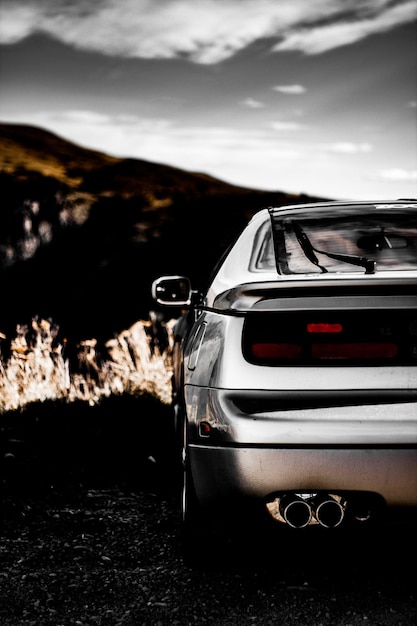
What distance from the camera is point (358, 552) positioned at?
3359mm

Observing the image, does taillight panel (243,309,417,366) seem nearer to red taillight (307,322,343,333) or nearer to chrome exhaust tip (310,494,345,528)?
red taillight (307,322,343,333)

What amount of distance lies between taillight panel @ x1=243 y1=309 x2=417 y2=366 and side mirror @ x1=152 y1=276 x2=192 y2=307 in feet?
5.00

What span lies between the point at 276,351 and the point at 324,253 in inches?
31.2

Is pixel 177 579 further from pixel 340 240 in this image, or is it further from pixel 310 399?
pixel 340 240

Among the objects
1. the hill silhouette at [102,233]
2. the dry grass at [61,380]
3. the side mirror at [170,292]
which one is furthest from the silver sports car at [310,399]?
the hill silhouette at [102,233]

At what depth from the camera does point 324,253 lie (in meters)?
3.38

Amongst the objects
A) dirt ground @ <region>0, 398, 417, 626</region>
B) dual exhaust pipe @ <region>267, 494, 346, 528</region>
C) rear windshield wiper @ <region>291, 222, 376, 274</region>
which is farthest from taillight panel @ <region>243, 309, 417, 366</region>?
dirt ground @ <region>0, 398, 417, 626</region>

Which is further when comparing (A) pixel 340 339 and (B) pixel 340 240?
A: (B) pixel 340 240

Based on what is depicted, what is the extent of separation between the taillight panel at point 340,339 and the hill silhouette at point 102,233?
19.7ft

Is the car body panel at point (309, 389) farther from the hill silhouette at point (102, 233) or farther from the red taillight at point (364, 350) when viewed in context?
the hill silhouette at point (102, 233)

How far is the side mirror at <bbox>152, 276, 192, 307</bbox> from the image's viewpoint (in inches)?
168

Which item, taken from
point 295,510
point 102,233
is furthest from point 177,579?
point 102,233

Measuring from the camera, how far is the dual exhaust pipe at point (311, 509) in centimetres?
268

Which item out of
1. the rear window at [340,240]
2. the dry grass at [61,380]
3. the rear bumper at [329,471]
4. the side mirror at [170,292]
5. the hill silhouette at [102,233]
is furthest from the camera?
the hill silhouette at [102,233]
